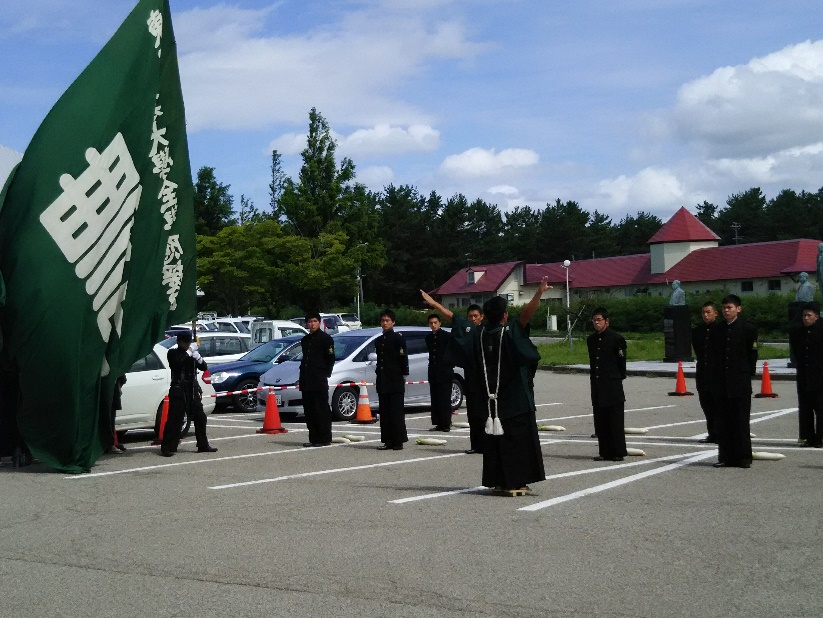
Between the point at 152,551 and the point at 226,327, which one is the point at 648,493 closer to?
the point at 152,551

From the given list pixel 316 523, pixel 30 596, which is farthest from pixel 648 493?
pixel 30 596

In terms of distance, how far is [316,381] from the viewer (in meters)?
14.4

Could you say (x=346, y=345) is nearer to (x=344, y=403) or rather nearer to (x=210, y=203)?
(x=344, y=403)

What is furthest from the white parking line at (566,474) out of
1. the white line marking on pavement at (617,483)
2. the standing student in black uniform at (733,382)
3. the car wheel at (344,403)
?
the car wheel at (344,403)

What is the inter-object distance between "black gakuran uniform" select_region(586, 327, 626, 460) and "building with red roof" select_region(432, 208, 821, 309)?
156 feet

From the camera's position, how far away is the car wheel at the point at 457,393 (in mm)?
19759

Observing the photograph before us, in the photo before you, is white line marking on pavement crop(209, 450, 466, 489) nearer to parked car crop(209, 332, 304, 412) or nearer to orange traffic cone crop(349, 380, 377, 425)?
orange traffic cone crop(349, 380, 377, 425)

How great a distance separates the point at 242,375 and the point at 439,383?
5959 millimetres

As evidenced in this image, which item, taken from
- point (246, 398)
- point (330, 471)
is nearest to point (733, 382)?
point (330, 471)

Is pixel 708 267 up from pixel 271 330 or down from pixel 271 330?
up

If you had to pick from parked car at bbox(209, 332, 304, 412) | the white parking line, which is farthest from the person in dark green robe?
parked car at bbox(209, 332, 304, 412)

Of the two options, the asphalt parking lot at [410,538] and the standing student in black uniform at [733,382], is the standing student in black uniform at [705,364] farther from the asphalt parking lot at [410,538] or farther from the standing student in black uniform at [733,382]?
the standing student in black uniform at [733,382]

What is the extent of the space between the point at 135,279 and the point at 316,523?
5.92 m

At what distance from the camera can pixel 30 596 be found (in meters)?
6.04
